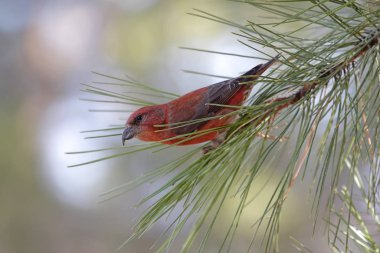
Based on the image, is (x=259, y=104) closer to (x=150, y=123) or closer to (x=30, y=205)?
(x=150, y=123)

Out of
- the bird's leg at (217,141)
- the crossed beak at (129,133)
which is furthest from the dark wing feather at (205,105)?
the bird's leg at (217,141)

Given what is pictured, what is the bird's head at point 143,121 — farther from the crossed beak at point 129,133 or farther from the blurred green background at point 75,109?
the blurred green background at point 75,109

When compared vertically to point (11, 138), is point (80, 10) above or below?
above

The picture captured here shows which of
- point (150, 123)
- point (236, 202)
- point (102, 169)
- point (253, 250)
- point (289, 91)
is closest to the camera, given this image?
point (289, 91)

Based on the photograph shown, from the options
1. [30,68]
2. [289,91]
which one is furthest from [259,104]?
[30,68]

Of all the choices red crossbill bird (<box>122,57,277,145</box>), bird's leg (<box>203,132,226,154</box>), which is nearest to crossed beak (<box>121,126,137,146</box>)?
red crossbill bird (<box>122,57,277,145</box>)

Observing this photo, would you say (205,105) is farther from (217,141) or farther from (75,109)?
(75,109)

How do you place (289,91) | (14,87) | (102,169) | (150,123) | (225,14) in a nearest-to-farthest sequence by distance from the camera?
1. (289,91)
2. (150,123)
3. (225,14)
4. (102,169)
5. (14,87)

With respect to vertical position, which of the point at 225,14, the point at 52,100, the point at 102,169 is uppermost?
the point at 225,14

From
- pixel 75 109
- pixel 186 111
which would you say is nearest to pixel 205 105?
pixel 186 111
